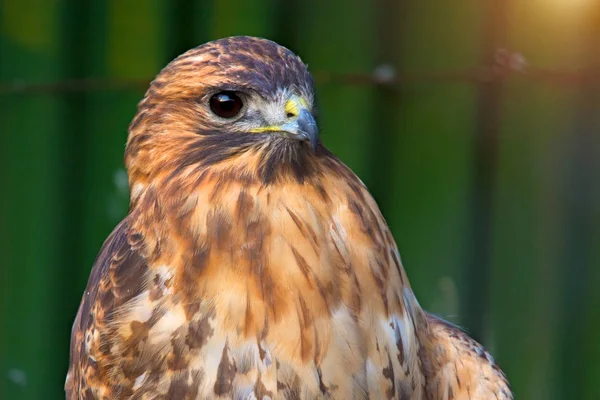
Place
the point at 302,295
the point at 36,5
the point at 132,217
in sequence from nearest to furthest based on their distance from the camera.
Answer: the point at 302,295 → the point at 132,217 → the point at 36,5

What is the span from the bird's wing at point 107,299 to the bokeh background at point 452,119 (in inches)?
63.1

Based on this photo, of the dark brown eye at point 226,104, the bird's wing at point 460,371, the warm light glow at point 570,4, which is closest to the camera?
the dark brown eye at point 226,104

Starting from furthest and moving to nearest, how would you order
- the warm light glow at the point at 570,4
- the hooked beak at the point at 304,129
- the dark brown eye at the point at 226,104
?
1. the warm light glow at the point at 570,4
2. the dark brown eye at the point at 226,104
3. the hooked beak at the point at 304,129

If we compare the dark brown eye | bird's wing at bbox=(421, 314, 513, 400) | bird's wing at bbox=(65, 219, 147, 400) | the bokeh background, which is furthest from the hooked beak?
the bokeh background

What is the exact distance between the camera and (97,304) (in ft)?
7.63

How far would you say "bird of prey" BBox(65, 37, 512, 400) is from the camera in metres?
2.17

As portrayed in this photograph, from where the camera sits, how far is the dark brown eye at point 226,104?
87.3 inches

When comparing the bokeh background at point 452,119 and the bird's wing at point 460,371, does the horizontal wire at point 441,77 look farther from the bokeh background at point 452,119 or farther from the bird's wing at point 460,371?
the bird's wing at point 460,371

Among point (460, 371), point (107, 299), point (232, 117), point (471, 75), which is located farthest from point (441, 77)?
point (107, 299)

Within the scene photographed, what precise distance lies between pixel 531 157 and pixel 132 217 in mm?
2069

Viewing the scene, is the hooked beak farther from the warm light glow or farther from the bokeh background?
the warm light glow

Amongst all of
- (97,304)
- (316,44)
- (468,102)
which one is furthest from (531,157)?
(97,304)

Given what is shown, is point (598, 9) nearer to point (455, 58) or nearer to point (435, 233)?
point (455, 58)

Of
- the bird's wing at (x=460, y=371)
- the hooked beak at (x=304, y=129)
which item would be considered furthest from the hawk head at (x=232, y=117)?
the bird's wing at (x=460, y=371)
